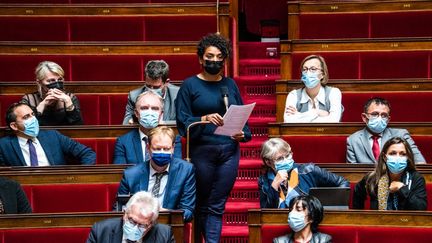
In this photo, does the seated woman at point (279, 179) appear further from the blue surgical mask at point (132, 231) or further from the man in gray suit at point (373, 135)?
the blue surgical mask at point (132, 231)

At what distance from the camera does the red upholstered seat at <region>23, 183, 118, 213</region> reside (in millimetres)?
2117

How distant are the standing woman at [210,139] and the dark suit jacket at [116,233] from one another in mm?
259

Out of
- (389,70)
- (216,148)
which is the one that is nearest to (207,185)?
(216,148)

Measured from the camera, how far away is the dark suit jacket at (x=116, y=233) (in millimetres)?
1812

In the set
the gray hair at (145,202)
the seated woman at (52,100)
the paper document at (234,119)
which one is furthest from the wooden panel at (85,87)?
the gray hair at (145,202)

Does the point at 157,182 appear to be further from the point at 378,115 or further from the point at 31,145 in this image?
the point at 378,115

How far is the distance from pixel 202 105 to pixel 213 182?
143 millimetres

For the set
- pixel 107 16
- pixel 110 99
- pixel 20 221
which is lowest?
pixel 20 221

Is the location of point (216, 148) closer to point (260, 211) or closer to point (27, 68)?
point (260, 211)

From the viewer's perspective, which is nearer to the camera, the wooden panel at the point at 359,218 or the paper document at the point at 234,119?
the wooden panel at the point at 359,218

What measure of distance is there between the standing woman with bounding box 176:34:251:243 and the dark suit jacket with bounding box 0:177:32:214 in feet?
1.01

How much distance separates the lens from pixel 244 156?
257cm

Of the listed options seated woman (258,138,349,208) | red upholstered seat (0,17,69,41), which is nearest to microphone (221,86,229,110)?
seated woman (258,138,349,208)

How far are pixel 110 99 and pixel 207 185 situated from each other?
0.55 m
